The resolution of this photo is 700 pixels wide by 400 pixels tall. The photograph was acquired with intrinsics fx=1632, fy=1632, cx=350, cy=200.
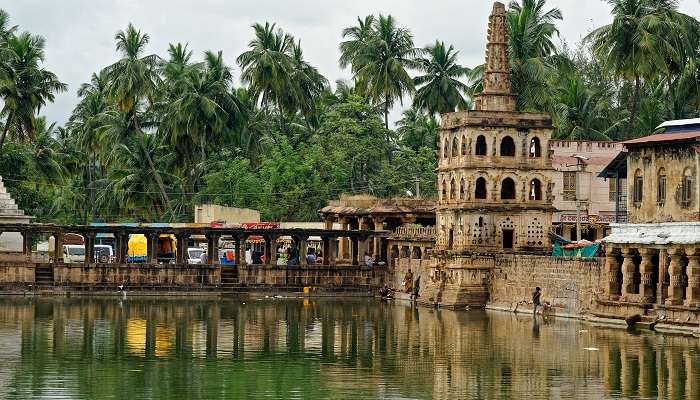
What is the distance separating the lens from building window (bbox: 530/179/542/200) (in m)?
70.0

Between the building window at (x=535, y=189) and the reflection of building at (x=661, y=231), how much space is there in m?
9.41

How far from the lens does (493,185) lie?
6950 cm

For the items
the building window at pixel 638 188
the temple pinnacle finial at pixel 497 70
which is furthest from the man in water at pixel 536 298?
the temple pinnacle finial at pixel 497 70

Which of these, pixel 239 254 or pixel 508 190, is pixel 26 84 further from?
pixel 508 190

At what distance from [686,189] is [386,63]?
49.3 meters

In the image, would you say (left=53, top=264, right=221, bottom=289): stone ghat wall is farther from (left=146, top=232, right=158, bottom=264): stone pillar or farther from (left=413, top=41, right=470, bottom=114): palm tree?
(left=413, top=41, right=470, bottom=114): palm tree

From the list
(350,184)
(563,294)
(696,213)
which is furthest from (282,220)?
(696,213)

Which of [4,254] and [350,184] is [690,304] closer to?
[4,254]

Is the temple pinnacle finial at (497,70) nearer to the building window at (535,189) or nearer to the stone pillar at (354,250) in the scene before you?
the building window at (535,189)

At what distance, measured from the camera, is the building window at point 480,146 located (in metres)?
69.6

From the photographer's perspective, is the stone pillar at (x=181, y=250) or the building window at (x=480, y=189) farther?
the stone pillar at (x=181, y=250)

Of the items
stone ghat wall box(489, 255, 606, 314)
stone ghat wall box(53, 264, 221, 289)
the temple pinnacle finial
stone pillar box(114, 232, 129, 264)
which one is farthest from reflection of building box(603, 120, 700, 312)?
stone pillar box(114, 232, 129, 264)

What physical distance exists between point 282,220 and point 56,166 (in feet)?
59.9

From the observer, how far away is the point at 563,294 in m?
63.4
